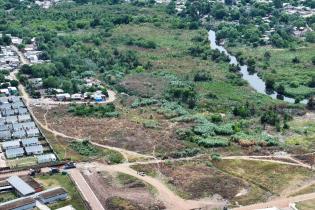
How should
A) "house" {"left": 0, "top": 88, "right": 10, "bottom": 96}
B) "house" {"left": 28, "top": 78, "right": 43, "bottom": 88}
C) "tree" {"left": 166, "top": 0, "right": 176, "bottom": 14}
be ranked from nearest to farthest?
"house" {"left": 0, "top": 88, "right": 10, "bottom": 96} < "house" {"left": 28, "top": 78, "right": 43, "bottom": 88} < "tree" {"left": 166, "top": 0, "right": 176, "bottom": 14}

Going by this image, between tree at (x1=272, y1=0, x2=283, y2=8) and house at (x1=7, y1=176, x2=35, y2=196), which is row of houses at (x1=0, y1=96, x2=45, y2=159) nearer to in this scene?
house at (x1=7, y1=176, x2=35, y2=196)

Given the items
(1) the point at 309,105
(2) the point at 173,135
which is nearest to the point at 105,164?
(2) the point at 173,135

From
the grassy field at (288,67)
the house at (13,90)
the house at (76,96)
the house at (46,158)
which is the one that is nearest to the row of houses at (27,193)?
the house at (46,158)

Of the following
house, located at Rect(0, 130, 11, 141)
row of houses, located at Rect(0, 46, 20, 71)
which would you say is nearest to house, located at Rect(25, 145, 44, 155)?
house, located at Rect(0, 130, 11, 141)

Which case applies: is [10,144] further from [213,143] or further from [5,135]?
[213,143]

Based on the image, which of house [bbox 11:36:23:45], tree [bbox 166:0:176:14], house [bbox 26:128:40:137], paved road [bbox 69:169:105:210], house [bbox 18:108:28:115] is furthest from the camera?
tree [bbox 166:0:176:14]

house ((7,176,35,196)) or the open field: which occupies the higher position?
house ((7,176,35,196))

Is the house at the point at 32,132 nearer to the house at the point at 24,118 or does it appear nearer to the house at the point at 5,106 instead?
the house at the point at 24,118
